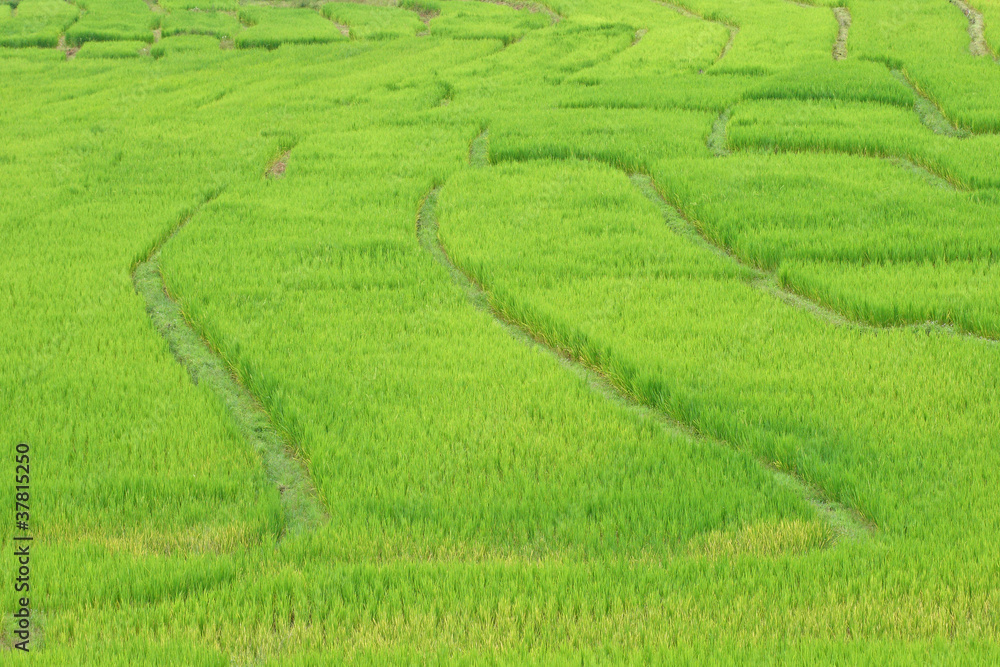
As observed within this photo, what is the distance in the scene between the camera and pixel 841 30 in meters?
16.1

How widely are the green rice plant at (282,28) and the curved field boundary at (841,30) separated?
10.7 meters

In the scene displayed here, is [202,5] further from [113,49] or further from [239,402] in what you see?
[239,402]

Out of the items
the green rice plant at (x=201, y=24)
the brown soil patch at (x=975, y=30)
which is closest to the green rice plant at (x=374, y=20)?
the green rice plant at (x=201, y=24)

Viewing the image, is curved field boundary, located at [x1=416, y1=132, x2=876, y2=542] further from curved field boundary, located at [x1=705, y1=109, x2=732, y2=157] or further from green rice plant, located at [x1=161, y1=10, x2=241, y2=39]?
green rice plant, located at [x1=161, y1=10, x2=241, y2=39]

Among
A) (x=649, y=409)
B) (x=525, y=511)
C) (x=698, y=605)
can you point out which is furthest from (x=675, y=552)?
(x=649, y=409)

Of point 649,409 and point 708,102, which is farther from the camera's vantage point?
point 708,102

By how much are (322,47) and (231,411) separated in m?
15.2

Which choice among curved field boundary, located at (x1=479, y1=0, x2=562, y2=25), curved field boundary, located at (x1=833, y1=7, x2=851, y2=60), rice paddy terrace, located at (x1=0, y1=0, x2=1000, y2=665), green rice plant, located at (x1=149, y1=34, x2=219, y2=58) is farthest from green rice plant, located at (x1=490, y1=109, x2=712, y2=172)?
curved field boundary, located at (x1=479, y1=0, x2=562, y2=25)

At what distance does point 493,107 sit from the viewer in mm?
11727

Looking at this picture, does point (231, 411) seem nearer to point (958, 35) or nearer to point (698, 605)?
point (698, 605)

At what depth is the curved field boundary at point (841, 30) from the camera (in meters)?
14.0

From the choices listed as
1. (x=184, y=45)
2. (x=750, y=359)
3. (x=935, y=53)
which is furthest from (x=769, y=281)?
(x=184, y=45)

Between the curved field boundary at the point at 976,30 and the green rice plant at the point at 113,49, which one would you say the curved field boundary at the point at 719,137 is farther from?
the green rice plant at the point at 113,49

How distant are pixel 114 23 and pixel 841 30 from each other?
17.5 meters
